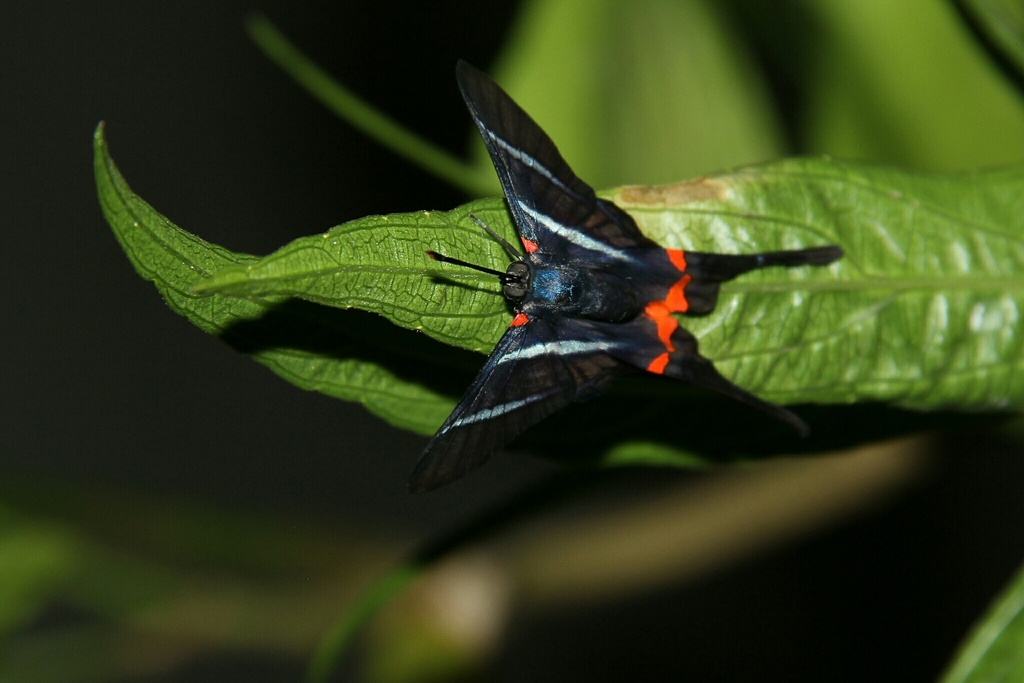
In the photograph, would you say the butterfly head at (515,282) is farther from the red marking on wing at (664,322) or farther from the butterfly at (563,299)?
the red marking on wing at (664,322)

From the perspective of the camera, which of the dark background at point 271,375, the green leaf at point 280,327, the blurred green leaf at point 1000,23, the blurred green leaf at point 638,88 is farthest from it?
the dark background at point 271,375

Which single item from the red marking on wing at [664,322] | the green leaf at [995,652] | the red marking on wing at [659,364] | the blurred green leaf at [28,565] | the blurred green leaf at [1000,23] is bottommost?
the blurred green leaf at [28,565]

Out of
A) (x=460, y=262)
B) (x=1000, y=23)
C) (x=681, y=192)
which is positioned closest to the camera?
(x=460, y=262)

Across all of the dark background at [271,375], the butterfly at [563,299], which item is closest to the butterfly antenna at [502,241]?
the butterfly at [563,299]

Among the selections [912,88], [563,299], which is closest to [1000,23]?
[912,88]

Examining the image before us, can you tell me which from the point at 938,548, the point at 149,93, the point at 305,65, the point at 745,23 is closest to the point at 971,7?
the point at 745,23

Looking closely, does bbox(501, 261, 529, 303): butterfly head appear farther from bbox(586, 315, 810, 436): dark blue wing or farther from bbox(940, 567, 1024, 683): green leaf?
bbox(940, 567, 1024, 683): green leaf

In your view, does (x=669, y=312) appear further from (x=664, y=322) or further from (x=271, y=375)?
(x=271, y=375)
